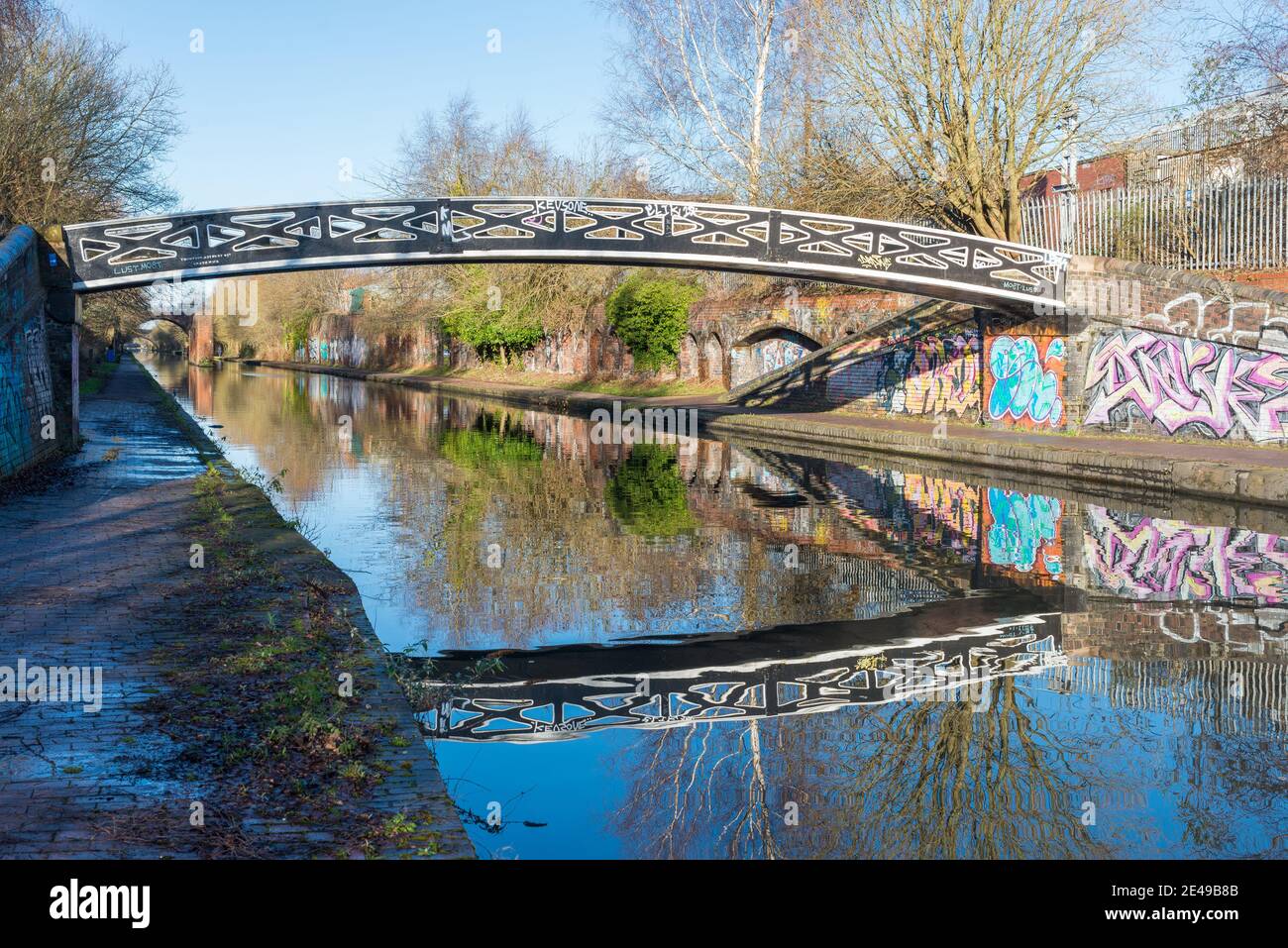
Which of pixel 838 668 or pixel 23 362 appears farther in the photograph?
pixel 23 362

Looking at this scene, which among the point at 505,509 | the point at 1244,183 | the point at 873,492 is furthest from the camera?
the point at 1244,183

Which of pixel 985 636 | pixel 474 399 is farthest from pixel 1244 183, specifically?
pixel 474 399

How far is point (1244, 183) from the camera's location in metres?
19.8

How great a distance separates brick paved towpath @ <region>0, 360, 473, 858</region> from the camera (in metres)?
4.18

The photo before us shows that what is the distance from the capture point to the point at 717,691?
657cm

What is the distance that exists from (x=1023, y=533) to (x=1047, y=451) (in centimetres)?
578

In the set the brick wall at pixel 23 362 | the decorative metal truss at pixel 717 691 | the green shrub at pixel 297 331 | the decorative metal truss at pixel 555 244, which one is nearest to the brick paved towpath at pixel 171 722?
the decorative metal truss at pixel 717 691

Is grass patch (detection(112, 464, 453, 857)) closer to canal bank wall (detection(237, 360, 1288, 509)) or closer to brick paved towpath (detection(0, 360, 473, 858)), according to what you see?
brick paved towpath (detection(0, 360, 473, 858))

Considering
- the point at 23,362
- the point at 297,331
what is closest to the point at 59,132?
the point at 23,362

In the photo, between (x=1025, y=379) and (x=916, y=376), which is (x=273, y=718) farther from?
(x=916, y=376)

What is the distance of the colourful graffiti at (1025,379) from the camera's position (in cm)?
→ 2091
